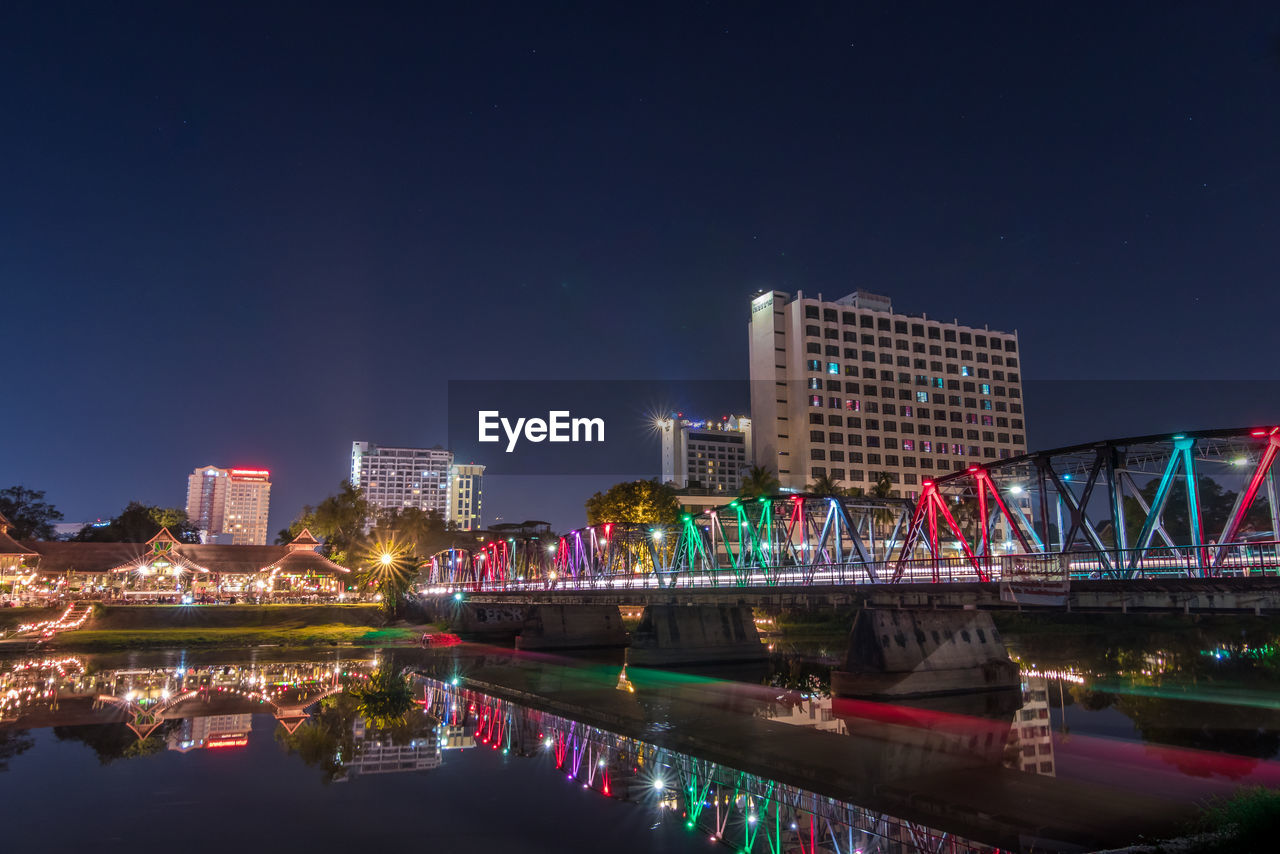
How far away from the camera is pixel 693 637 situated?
2702 inches

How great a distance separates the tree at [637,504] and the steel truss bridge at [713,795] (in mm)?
78725

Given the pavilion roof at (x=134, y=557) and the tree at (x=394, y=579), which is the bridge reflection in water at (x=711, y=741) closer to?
the tree at (x=394, y=579)

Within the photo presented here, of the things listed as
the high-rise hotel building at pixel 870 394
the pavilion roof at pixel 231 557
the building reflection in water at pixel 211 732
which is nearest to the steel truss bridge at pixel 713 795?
the building reflection in water at pixel 211 732

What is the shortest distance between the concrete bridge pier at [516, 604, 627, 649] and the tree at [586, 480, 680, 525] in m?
26.8

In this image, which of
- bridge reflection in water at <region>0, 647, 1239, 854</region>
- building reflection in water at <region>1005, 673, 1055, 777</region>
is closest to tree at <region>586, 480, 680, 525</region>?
bridge reflection in water at <region>0, 647, 1239, 854</region>

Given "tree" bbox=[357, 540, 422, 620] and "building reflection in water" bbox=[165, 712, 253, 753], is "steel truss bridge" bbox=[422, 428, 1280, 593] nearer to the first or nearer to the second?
"building reflection in water" bbox=[165, 712, 253, 753]

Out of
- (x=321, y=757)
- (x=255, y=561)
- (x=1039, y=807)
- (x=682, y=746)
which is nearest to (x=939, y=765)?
(x=1039, y=807)

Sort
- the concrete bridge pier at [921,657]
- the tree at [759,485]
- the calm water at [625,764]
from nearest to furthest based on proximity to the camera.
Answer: the calm water at [625,764] → the concrete bridge pier at [921,657] → the tree at [759,485]

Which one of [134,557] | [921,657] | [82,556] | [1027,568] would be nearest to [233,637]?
[134,557]

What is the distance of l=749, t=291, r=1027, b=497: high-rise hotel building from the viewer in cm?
14975

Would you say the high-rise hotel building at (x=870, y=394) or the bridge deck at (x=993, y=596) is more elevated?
the high-rise hotel building at (x=870, y=394)

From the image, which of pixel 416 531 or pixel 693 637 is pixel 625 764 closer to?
pixel 693 637

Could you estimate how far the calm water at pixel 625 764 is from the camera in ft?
74.1

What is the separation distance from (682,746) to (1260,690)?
37997 millimetres
